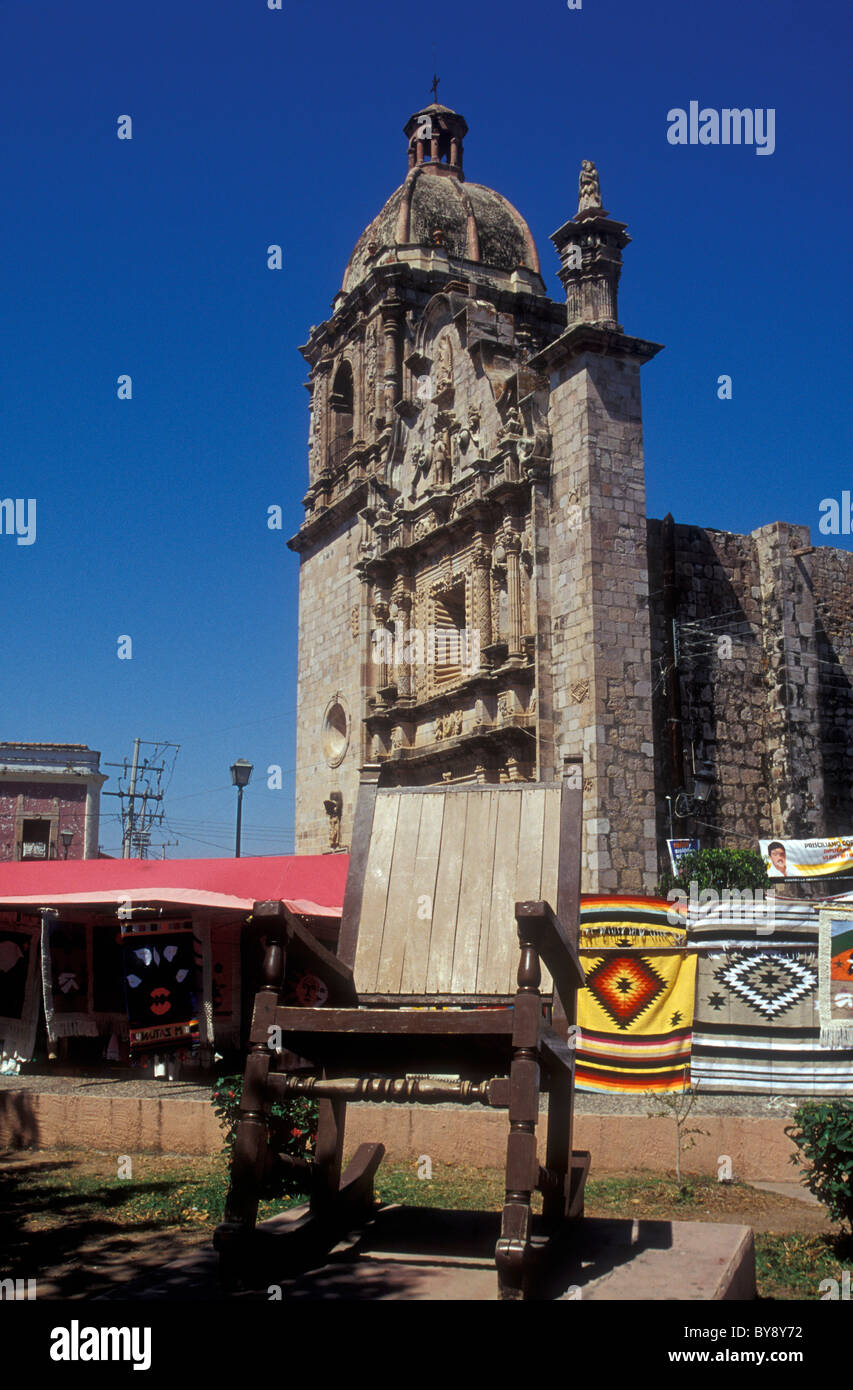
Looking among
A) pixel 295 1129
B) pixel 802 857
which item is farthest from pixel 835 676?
pixel 295 1129

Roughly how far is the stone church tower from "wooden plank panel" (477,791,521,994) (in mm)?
9665

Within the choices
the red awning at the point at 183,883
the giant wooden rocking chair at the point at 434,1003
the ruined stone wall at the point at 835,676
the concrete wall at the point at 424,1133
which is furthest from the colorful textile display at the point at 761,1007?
the ruined stone wall at the point at 835,676

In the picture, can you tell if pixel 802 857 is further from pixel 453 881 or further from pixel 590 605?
pixel 453 881

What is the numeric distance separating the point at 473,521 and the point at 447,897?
579 inches

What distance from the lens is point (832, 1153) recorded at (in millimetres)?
5832

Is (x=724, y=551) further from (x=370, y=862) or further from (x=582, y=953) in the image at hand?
(x=370, y=862)

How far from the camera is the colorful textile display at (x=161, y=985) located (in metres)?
10.6

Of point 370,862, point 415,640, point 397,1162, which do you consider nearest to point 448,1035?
point 370,862

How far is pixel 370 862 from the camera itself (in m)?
5.10

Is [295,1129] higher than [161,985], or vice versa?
[161,985]

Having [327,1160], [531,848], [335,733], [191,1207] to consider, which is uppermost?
[335,733]

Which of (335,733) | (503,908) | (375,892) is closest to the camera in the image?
(503,908)

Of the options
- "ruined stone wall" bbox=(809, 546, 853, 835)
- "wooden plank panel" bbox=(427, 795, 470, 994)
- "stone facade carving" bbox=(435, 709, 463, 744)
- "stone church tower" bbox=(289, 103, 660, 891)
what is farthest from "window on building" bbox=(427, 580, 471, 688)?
"wooden plank panel" bbox=(427, 795, 470, 994)

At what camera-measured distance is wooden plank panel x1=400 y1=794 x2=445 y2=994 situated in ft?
15.6
